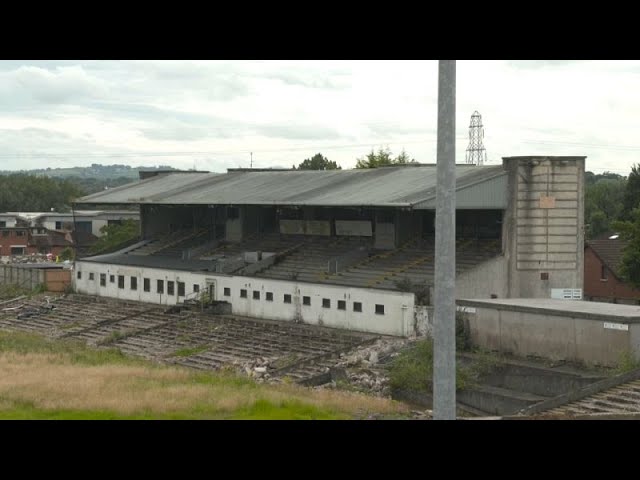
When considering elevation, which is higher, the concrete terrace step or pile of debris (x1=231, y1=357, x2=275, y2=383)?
the concrete terrace step

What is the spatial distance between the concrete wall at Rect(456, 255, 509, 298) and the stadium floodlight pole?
30.1 meters

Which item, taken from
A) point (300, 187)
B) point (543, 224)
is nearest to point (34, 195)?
Result: point (300, 187)

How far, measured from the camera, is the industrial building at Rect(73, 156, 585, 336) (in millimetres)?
38125

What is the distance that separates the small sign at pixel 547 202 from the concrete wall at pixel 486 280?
8.39 ft

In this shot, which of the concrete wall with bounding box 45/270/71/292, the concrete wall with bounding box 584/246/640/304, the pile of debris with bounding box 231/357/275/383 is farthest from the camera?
the concrete wall with bounding box 45/270/71/292

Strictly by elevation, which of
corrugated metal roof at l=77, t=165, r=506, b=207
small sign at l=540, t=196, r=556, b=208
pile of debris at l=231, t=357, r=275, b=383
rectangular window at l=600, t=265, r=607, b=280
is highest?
corrugated metal roof at l=77, t=165, r=506, b=207

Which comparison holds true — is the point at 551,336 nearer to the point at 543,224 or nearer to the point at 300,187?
the point at 543,224

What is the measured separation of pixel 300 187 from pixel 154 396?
29599mm

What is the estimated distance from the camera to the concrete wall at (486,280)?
37.6m

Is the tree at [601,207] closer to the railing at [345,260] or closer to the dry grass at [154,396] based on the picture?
the railing at [345,260]

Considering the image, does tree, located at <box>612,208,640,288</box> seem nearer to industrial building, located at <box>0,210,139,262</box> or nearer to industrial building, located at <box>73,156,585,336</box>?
industrial building, located at <box>73,156,585,336</box>

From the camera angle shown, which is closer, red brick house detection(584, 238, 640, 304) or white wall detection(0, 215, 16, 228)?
red brick house detection(584, 238, 640, 304)

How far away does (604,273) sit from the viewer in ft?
183

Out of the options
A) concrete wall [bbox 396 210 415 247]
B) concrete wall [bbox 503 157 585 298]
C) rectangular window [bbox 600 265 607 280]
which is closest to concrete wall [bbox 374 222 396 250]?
concrete wall [bbox 396 210 415 247]
